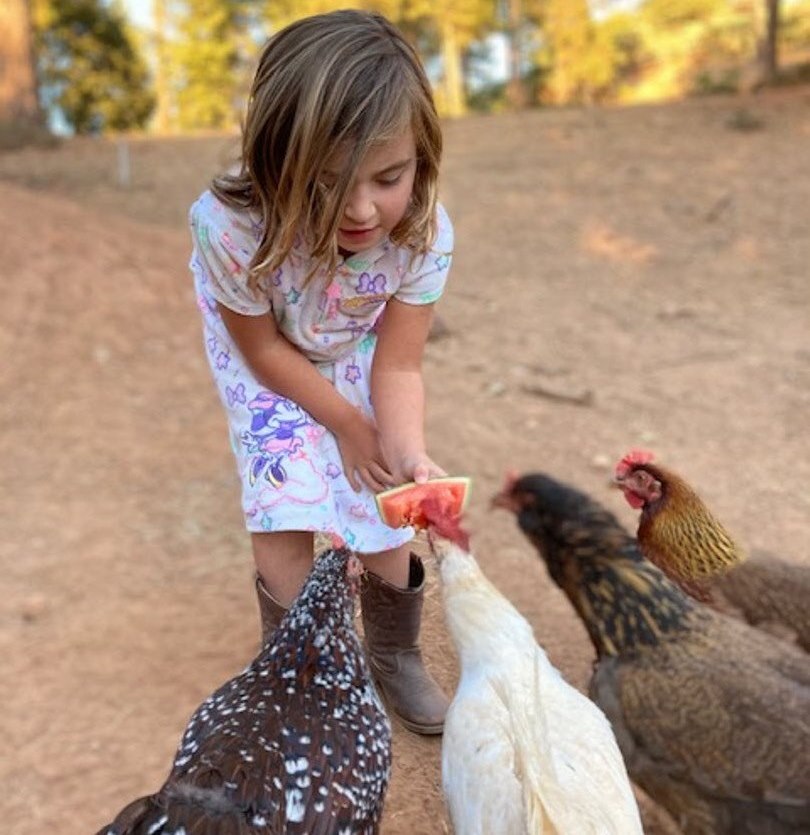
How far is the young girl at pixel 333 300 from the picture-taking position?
6.37 feet

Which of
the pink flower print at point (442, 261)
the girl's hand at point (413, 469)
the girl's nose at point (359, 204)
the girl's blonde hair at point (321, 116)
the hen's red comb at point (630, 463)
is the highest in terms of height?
the girl's blonde hair at point (321, 116)

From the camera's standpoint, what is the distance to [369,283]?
2297 mm

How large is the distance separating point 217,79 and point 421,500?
25.3 metres

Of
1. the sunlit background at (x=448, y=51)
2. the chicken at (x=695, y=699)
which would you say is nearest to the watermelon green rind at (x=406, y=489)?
the chicken at (x=695, y=699)

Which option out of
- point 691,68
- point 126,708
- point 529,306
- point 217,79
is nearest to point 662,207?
point 529,306

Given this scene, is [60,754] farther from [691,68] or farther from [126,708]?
[691,68]

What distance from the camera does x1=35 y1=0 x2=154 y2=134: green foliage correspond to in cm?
1808

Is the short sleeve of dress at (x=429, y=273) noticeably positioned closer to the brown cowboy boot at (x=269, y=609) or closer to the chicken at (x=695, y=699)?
the brown cowboy boot at (x=269, y=609)

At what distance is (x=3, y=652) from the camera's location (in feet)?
12.0

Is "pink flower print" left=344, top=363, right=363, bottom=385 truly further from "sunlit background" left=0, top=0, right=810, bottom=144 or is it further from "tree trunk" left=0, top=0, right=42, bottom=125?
"sunlit background" left=0, top=0, right=810, bottom=144

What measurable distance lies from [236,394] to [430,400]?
3252 mm

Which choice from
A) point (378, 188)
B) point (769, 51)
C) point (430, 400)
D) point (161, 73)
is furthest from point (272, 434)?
point (161, 73)

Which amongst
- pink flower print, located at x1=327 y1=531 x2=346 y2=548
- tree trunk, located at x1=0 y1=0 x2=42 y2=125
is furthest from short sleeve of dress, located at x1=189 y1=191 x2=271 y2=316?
tree trunk, located at x1=0 y1=0 x2=42 y2=125

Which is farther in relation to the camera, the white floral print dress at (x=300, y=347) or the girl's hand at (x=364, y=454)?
the girl's hand at (x=364, y=454)
